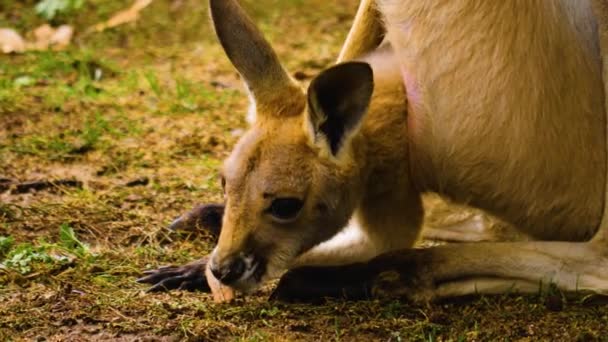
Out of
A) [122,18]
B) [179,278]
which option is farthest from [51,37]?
[179,278]

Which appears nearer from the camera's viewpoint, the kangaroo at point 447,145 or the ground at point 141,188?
the ground at point 141,188

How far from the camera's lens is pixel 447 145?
3850mm

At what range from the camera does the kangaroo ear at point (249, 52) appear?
150 inches

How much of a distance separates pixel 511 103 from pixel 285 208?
33.8 inches

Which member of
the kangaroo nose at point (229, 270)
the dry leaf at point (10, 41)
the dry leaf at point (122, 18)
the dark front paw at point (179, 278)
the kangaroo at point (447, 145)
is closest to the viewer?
the kangaroo nose at point (229, 270)

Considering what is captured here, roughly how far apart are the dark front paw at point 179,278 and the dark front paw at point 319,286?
31 cm

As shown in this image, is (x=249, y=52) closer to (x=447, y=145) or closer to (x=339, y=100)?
(x=339, y=100)

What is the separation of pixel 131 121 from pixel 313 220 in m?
2.51

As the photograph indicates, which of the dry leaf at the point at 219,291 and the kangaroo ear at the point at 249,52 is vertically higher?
the kangaroo ear at the point at 249,52

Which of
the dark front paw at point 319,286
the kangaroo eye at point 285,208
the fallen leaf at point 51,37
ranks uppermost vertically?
the kangaroo eye at point 285,208

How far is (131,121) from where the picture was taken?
595 cm

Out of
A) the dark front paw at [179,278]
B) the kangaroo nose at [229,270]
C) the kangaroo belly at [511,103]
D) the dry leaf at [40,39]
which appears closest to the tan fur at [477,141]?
the kangaroo belly at [511,103]

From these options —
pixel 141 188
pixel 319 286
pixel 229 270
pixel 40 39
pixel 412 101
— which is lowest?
pixel 40 39

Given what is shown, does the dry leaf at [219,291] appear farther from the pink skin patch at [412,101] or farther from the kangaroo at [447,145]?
the pink skin patch at [412,101]
